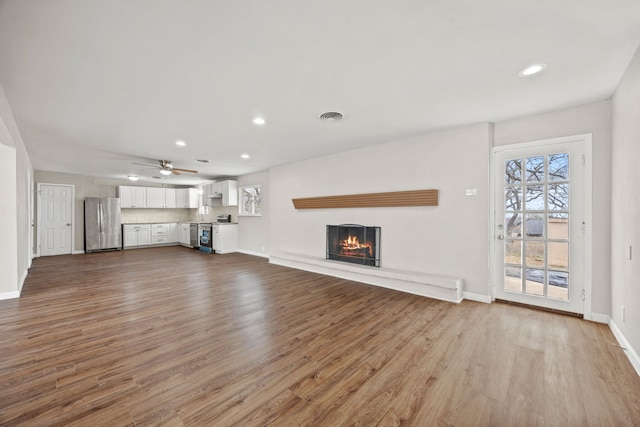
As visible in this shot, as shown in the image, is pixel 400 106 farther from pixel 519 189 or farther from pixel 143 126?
pixel 143 126

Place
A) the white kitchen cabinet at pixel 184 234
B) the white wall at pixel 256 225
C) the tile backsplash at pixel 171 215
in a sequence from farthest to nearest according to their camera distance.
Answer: the white kitchen cabinet at pixel 184 234 < the tile backsplash at pixel 171 215 < the white wall at pixel 256 225

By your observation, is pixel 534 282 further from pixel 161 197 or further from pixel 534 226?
pixel 161 197

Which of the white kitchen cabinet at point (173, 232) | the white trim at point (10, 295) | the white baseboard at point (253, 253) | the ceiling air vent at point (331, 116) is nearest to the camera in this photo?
the ceiling air vent at point (331, 116)

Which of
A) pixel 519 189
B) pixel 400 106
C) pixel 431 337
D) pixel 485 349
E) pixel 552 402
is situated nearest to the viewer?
pixel 552 402

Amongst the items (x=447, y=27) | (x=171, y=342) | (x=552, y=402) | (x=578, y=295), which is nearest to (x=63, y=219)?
(x=171, y=342)

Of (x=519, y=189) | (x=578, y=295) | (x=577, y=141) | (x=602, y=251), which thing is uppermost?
(x=577, y=141)

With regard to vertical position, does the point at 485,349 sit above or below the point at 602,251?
below

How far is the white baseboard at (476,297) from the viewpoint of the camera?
3.56 metres

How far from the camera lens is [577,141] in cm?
306

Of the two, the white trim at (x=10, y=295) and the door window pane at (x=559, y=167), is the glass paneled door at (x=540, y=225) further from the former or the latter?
the white trim at (x=10, y=295)

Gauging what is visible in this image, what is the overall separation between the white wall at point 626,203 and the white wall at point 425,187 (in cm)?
116

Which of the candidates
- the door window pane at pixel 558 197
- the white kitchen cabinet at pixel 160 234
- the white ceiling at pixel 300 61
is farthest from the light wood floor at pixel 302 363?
the white kitchen cabinet at pixel 160 234

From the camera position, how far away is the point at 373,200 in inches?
184

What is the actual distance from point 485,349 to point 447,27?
2.63 metres
